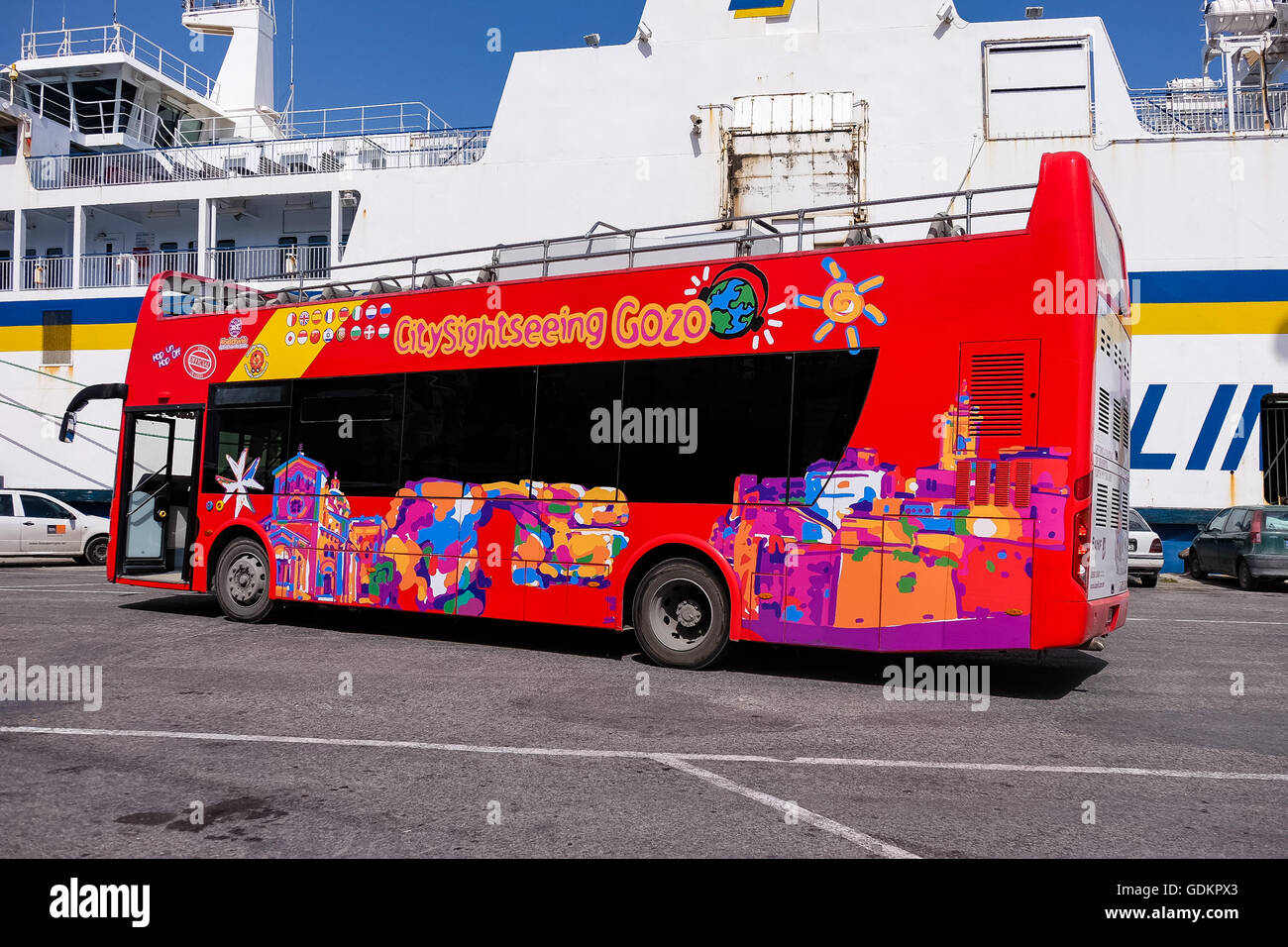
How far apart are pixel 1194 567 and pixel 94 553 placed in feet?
69.2

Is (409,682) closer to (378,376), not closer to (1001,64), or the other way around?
(378,376)

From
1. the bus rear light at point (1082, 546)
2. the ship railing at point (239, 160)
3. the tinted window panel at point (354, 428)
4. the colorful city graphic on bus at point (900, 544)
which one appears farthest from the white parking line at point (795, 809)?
the ship railing at point (239, 160)

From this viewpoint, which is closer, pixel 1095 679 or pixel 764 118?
pixel 1095 679

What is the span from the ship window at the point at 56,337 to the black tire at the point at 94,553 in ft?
21.2

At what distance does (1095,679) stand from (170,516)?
10.3 metres

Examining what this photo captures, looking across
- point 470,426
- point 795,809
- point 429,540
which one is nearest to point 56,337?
point 429,540

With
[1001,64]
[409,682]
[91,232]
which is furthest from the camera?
[91,232]

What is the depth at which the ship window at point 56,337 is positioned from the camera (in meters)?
24.6

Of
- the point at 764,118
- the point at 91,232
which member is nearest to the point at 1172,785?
the point at 764,118

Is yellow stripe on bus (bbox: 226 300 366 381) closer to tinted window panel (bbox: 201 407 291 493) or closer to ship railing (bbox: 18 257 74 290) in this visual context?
tinted window panel (bbox: 201 407 291 493)

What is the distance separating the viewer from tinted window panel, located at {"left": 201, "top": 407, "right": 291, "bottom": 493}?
10.8 meters

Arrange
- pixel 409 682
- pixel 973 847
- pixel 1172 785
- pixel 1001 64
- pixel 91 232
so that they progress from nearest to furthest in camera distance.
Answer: pixel 973 847 < pixel 1172 785 < pixel 409 682 < pixel 1001 64 < pixel 91 232

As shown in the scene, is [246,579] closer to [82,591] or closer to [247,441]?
[247,441]

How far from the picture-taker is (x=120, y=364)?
24406mm
